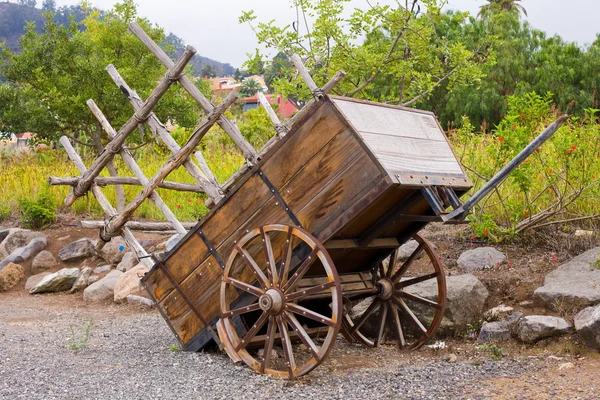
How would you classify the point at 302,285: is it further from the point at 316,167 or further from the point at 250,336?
the point at 316,167

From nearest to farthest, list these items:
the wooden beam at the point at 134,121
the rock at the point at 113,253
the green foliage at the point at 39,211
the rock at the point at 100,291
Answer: the wooden beam at the point at 134,121, the rock at the point at 100,291, the rock at the point at 113,253, the green foliage at the point at 39,211

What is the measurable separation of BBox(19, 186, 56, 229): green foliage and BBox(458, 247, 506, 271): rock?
6.62 metres

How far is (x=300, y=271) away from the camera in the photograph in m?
4.43

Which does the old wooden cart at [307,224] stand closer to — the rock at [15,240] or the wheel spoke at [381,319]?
the wheel spoke at [381,319]

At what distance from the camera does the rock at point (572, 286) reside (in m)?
5.66

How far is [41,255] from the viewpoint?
33.1 feet

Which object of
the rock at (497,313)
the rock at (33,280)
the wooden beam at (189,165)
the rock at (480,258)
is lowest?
the rock at (33,280)

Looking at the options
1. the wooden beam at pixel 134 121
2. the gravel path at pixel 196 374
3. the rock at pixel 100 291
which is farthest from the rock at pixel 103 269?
the wooden beam at pixel 134 121

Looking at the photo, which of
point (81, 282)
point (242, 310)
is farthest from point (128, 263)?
point (242, 310)

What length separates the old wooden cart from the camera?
14.2 feet

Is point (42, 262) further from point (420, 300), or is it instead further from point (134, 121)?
point (420, 300)

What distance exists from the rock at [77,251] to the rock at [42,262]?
13 cm

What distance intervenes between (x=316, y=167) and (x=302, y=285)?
958 millimetres

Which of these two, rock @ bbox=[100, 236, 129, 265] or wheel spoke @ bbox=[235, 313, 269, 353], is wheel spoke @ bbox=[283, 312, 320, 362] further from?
rock @ bbox=[100, 236, 129, 265]
